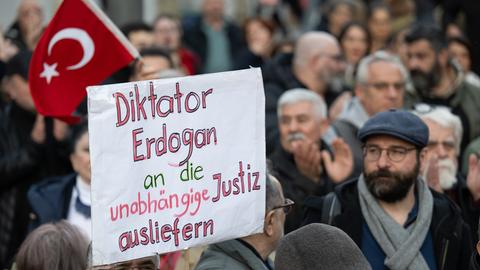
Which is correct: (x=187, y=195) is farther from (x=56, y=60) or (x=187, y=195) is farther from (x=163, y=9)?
(x=163, y=9)

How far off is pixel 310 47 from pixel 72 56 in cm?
368

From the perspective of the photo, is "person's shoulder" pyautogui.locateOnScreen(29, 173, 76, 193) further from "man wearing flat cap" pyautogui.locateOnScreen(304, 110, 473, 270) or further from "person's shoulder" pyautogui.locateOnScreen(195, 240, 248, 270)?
"person's shoulder" pyautogui.locateOnScreen(195, 240, 248, 270)

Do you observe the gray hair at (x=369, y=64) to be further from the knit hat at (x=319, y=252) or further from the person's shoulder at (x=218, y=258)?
the knit hat at (x=319, y=252)

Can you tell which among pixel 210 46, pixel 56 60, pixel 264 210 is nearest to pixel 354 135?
pixel 56 60

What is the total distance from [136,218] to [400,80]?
15.1 ft

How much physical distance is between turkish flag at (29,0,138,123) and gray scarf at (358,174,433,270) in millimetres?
1868

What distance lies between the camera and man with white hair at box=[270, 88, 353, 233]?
859 centimetres

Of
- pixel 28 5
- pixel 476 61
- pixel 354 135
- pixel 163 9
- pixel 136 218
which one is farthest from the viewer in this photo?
pixel 163 9

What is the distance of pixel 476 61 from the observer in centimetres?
1393

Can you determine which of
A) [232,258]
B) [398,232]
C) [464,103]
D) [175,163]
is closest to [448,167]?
[398,232]

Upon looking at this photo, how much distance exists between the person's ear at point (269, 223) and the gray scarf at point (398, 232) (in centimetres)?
84

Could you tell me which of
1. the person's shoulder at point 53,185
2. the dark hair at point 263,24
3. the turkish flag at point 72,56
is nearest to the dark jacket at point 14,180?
the person's shoulder at point 53,185

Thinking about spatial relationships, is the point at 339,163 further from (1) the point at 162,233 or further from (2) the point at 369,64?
(1) the point at 162,233

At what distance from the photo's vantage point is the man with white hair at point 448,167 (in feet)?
26.3
